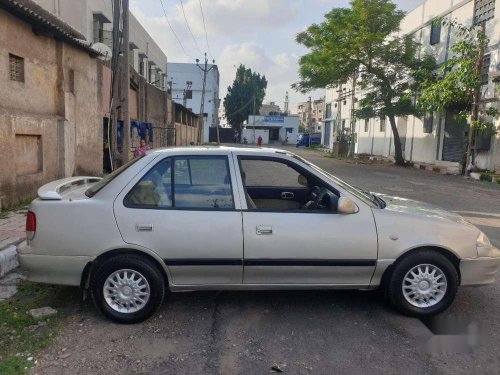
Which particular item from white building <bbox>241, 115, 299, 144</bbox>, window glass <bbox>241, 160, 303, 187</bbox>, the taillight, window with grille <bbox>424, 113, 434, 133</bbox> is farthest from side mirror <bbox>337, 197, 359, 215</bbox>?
white building <bbox>241, 115, 299, 144</bbox>

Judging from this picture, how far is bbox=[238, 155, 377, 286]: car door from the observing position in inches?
146

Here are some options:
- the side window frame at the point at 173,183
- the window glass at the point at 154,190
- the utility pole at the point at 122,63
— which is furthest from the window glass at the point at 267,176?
the utility pole at the point at 122,63

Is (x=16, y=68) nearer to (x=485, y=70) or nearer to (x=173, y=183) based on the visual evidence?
(x=173, y=183)

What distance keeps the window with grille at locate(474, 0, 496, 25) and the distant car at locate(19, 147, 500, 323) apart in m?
18.2

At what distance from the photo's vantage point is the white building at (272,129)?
204ft

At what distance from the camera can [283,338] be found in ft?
11.6

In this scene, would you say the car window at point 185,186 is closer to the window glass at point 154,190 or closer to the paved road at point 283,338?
the window glass at point 154,190

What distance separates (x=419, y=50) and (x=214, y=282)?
83.4 feet

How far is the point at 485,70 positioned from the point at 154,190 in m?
19.3

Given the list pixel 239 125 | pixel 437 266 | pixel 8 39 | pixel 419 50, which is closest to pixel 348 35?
pixel 419 50

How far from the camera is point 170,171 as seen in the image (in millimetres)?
3865

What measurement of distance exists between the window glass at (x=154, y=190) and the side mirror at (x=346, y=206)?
1519mm

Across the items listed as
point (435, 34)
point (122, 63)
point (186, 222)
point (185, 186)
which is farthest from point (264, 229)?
point (435, 34)

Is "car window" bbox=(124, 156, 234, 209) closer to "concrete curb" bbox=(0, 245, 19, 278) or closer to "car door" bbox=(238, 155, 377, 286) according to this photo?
"car door" bbox=(238, 155, 377, 286)
